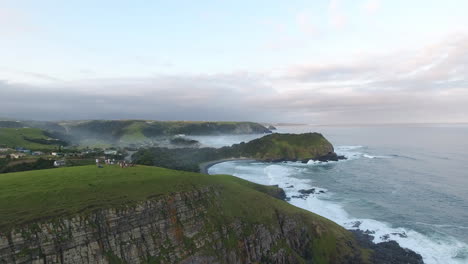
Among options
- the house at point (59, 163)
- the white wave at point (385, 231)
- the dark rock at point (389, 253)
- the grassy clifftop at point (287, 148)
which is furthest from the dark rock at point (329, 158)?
the house at point (59, 163)

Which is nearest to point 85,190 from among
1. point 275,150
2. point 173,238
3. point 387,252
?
point 173,238

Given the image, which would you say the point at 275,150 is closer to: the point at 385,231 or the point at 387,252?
the point at 385,231

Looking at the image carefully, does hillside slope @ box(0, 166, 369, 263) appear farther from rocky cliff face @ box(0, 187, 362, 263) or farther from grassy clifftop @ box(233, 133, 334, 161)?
grassy clifftop @ box(233, 133, 334, 161)

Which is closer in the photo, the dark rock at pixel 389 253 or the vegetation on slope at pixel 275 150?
the dark rock at pixel 389 253

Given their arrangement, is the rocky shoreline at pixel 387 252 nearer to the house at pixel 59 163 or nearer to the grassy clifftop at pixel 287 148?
the house at pixel 59 163

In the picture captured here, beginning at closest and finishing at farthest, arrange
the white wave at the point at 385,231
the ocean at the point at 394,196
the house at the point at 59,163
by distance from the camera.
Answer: the white wave at the point at 385,231, the ocean at the point at 394,196, the house at the point at 59,163

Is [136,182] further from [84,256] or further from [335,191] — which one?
[335,191]
